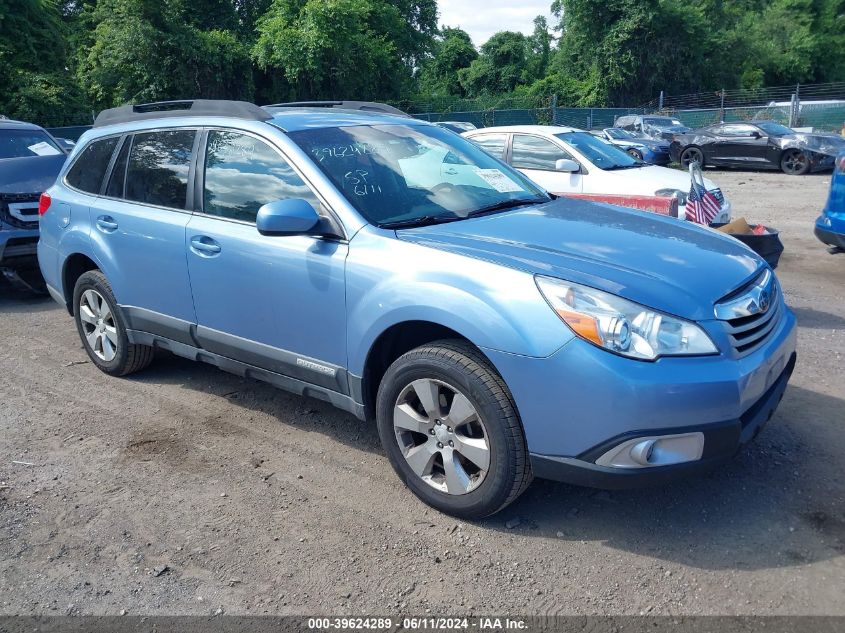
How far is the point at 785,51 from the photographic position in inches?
1890

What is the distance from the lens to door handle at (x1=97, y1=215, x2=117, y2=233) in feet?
16.0

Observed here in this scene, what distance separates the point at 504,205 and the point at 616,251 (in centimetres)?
91

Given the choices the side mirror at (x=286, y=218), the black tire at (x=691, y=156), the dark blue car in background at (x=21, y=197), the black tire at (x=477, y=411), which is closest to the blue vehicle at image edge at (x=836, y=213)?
the black tire at (x=477, y=411)

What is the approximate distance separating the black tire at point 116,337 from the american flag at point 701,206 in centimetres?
529

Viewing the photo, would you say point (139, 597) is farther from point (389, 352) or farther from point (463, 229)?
point (463, 229)

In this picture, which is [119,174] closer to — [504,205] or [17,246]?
[504,205]

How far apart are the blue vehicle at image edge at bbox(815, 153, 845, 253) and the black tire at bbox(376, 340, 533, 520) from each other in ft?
17.4

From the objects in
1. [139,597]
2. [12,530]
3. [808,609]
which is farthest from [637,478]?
[12,530]

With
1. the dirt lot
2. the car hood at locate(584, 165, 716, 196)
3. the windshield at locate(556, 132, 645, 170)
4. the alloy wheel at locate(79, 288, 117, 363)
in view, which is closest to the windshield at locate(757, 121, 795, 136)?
the windshield at locate(556, 132, 645, 170)

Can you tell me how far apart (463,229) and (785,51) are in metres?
52.5

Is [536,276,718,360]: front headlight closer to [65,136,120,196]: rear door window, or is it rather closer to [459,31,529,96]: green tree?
[65,136,120,196]: rear door window

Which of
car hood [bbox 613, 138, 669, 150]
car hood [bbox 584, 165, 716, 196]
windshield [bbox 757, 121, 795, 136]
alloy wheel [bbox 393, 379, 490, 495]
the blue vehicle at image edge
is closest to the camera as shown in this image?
alloy wheel [bbox 393, 379, 490, 495]

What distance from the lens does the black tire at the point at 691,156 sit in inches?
819

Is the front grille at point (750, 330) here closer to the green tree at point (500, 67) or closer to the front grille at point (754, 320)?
the front grille at point (754, 320)
